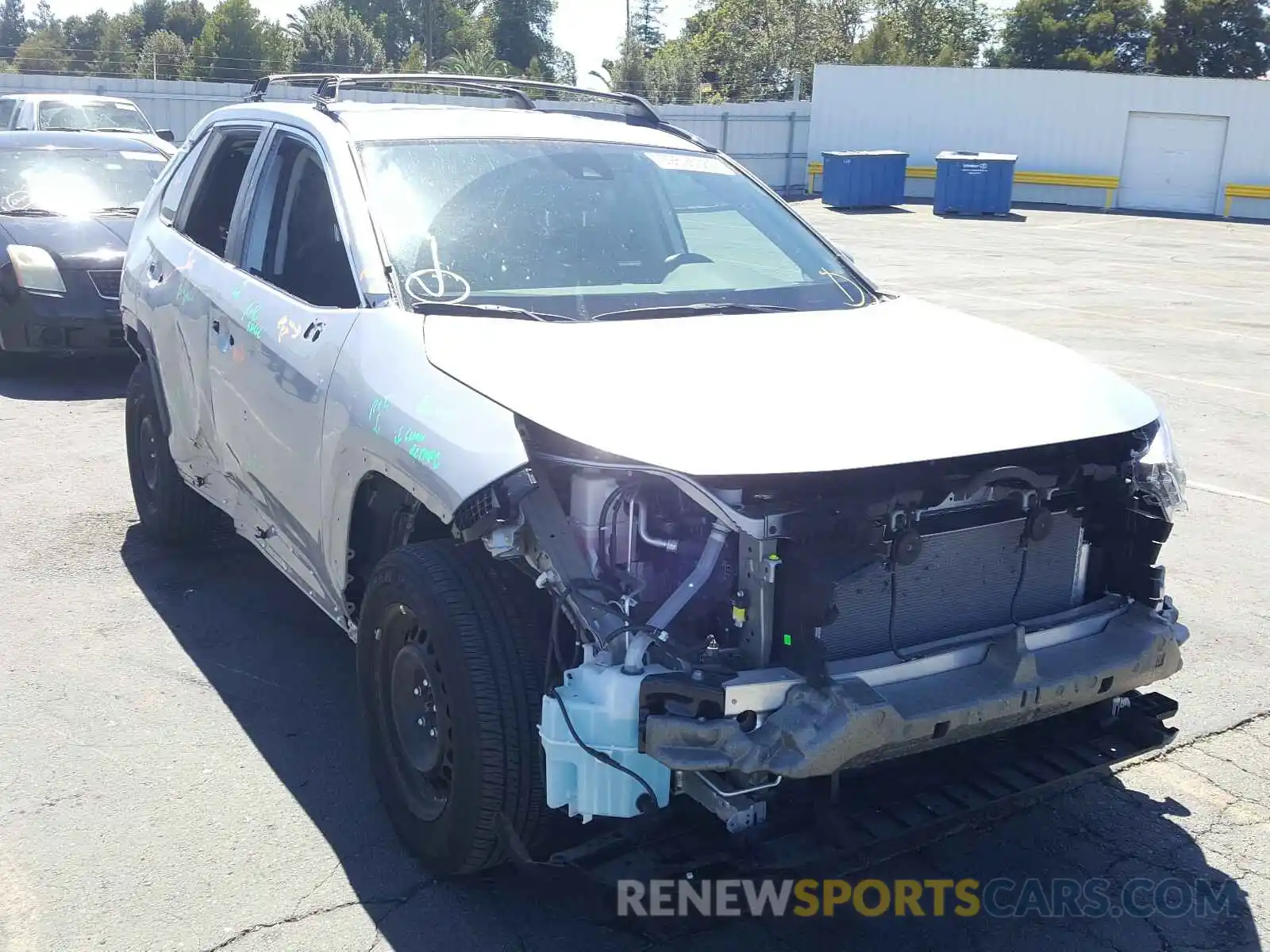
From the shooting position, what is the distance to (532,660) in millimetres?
3094

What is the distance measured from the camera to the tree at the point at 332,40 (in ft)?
232

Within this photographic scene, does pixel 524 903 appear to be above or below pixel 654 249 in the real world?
below

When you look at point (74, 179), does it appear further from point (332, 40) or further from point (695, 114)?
point (332, 40)

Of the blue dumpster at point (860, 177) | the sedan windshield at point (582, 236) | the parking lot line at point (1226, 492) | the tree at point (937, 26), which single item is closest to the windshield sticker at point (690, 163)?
the sedan windshield at point (582, 236)

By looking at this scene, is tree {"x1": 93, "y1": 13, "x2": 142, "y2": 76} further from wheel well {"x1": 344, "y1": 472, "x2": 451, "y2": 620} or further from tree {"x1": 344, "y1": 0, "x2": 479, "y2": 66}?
wheel well {"x1": 344, "y1": 472, "x2": 451, "y2": 620}

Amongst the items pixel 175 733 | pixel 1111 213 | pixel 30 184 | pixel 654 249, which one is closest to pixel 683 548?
pixel 654 249

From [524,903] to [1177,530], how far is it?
15.1 ft

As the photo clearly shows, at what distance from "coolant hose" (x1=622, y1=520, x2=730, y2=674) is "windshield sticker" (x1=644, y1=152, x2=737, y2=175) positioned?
2.24 m

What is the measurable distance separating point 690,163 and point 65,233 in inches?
266

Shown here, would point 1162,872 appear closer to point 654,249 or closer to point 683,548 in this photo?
point 683,548

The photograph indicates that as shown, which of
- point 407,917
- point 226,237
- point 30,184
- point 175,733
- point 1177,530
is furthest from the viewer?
point 30,184

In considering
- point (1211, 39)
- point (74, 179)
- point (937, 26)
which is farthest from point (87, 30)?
point (74, 179)

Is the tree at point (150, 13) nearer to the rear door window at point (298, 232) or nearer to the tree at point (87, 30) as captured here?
the tree at point (87, 30)

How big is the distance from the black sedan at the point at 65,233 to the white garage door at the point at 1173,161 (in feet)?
94.4
